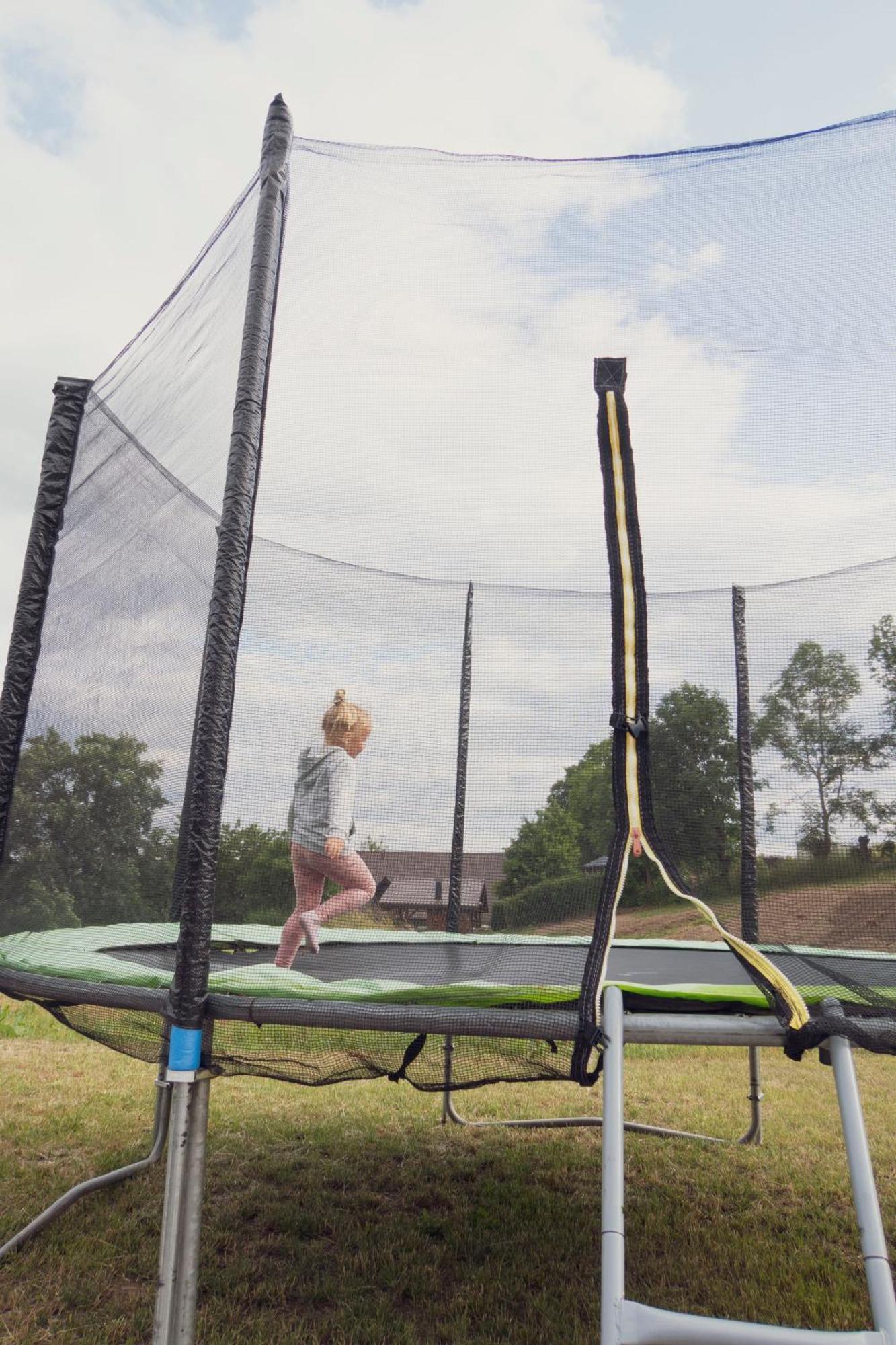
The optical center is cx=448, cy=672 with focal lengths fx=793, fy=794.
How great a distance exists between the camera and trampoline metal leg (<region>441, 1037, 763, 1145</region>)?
2166 mm

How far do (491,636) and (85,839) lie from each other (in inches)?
36.1

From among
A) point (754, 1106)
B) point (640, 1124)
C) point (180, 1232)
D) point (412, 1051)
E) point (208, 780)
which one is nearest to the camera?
point (180, 1232)

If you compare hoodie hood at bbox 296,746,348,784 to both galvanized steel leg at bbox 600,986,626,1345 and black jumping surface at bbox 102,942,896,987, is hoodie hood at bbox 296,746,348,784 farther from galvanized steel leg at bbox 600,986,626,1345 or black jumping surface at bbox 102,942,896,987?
galvanized steel leg at bbox 600,986,626,1345

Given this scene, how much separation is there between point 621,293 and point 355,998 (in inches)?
50.2

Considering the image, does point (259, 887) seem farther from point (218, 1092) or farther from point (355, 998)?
point (218, 1092)

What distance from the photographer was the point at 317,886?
137 cm

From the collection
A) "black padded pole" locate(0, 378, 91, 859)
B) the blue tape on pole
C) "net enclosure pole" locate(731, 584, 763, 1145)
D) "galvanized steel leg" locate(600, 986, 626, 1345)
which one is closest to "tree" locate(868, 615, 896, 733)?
"net enclosure pole" locate(731, 584, 763, 1145)

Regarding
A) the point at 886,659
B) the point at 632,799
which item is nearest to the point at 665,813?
the point at 632,799

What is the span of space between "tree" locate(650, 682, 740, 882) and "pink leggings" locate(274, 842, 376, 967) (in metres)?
0.52

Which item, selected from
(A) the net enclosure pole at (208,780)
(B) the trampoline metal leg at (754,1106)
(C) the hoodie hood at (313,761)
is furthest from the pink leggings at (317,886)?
(B) the trampoline metal leg at (754,1106)

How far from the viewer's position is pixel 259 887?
4.39 feet

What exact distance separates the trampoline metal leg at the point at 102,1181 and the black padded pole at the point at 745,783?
38.7 inches

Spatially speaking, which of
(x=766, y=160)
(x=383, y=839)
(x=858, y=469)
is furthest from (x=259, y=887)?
(x=766, y=160)

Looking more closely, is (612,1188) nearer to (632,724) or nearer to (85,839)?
(632,724)
